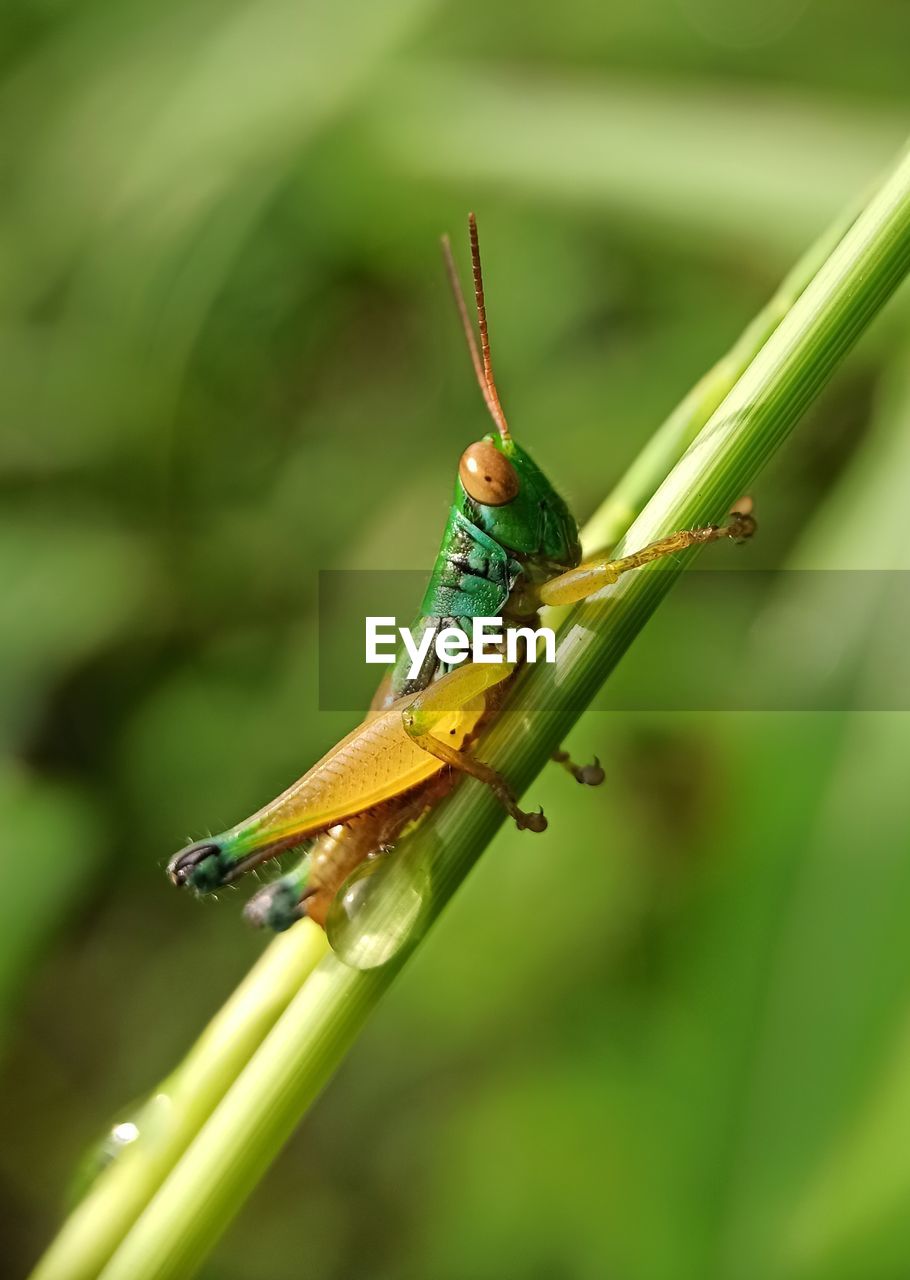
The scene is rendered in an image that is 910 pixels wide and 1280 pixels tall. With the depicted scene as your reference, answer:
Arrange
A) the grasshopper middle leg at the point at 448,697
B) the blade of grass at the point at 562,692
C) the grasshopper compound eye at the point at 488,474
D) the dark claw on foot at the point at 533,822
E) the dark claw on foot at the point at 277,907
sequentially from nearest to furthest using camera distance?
the blade of grass at the point at 562,692 → the dark claw on foot at the point at 533,822 → the dark claw on foot at the point at 277,907 → the grasshopper middle leg at the point at 448,697 → the grasshopper compound eye at the point at 488,474

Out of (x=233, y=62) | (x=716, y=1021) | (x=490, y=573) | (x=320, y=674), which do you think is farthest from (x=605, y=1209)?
(x=233, y=62)

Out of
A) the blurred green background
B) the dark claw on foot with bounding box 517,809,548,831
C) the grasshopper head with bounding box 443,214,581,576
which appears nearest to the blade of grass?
the dark claw on foot with bounding box 517,809,548,831

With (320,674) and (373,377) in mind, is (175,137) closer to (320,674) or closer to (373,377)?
(373,377)

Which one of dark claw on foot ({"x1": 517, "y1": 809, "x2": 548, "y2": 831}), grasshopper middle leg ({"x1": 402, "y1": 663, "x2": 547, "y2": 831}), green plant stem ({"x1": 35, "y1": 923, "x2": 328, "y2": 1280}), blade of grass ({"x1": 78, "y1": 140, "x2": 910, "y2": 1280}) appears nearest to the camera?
blade of grass ({"x1": 78, "y1": 140, "x2": 910, "y2": 1280})

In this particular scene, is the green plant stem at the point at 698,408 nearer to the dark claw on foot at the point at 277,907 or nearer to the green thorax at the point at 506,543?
the green thorax at the point at 506,543

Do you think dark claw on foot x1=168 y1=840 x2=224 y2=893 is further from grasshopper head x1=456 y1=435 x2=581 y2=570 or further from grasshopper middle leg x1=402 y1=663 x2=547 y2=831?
grasshopper head x1=456 y1=435 x2=581 y2=570

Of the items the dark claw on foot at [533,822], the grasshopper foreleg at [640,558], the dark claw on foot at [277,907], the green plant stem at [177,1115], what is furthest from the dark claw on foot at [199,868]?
the grasshopper foreleg at [640,558]
